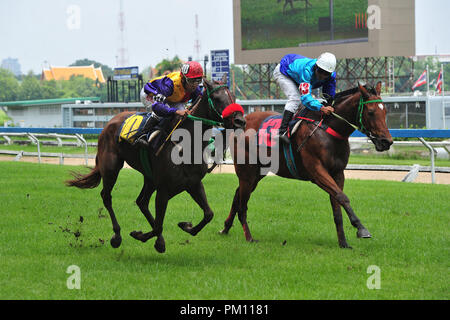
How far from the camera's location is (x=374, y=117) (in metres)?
7.03

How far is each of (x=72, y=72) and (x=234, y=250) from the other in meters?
107

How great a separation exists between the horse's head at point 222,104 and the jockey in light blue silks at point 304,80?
4.84ft

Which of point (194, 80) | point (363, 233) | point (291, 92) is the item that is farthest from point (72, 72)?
point (363, 233)

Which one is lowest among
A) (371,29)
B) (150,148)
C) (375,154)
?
(375,154)

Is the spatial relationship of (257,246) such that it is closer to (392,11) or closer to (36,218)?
(36,218)

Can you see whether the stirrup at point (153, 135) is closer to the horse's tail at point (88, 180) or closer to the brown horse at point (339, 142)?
the horse's tail at point (88, 180)

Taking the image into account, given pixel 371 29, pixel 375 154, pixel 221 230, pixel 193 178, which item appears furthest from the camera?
pixel 371 29

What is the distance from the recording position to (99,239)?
739 cm

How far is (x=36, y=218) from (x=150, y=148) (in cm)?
293

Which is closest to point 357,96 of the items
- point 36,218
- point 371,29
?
point 36,218

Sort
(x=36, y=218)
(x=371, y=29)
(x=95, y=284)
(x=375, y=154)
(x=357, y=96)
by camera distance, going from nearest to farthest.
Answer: (x=95, y=284)
(x=357, y=96)
(x=36, y=218)
(x=375, y=154)
(x=371, y=29)

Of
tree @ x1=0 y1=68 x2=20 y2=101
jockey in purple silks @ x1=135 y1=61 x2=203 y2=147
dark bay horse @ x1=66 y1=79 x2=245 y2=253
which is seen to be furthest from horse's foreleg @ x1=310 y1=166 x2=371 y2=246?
tree @ x1=0 y1=68 x2=20 y2=101

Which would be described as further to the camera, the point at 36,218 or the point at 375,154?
the point at 375,154

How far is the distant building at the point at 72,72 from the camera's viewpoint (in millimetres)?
108312
